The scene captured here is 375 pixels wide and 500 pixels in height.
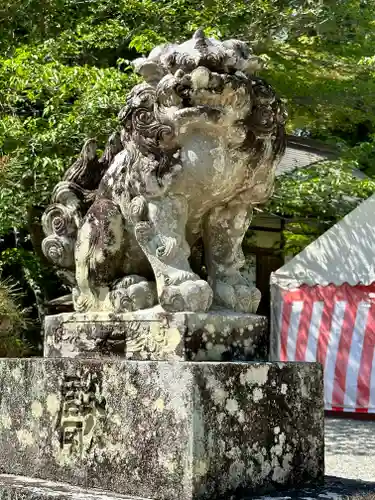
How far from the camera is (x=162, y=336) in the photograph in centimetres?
287

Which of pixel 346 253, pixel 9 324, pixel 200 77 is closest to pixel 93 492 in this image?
pixel 200 77

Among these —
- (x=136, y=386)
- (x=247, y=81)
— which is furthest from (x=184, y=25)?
(x=136, y=386)

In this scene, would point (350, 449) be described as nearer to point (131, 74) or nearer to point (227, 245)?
point (131, 74)

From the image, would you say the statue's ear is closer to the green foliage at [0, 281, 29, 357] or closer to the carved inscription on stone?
the carved inscription on stone

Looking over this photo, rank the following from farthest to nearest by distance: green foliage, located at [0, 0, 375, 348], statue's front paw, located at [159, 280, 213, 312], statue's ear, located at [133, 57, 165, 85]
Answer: green foliage, located at [0, 0, 375, 348] < statue's ear, located at [133, 57, 165, 85] < statue's front paw, located at [159, 280, 213, 312]

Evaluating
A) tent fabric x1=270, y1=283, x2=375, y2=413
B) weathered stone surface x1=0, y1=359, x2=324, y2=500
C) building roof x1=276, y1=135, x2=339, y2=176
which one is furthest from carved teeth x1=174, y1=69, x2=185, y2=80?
building roof x1=276, y1=135, x2=339, y2=176

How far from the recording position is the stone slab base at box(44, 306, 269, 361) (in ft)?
9.30

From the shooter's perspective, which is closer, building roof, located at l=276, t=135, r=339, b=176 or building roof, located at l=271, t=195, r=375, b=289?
building roof, located at l=271, t=195, r=375, b=289

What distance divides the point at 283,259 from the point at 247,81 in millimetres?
9604

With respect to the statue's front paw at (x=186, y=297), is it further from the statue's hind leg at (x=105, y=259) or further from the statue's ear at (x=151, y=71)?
the statue's ear at (x=151, y=71)

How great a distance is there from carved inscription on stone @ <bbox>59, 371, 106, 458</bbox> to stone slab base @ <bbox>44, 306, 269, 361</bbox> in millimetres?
151

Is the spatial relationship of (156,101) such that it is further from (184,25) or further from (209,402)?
(184,25)

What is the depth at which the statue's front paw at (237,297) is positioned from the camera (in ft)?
10.2

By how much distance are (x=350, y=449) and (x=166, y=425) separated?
5.03 m
